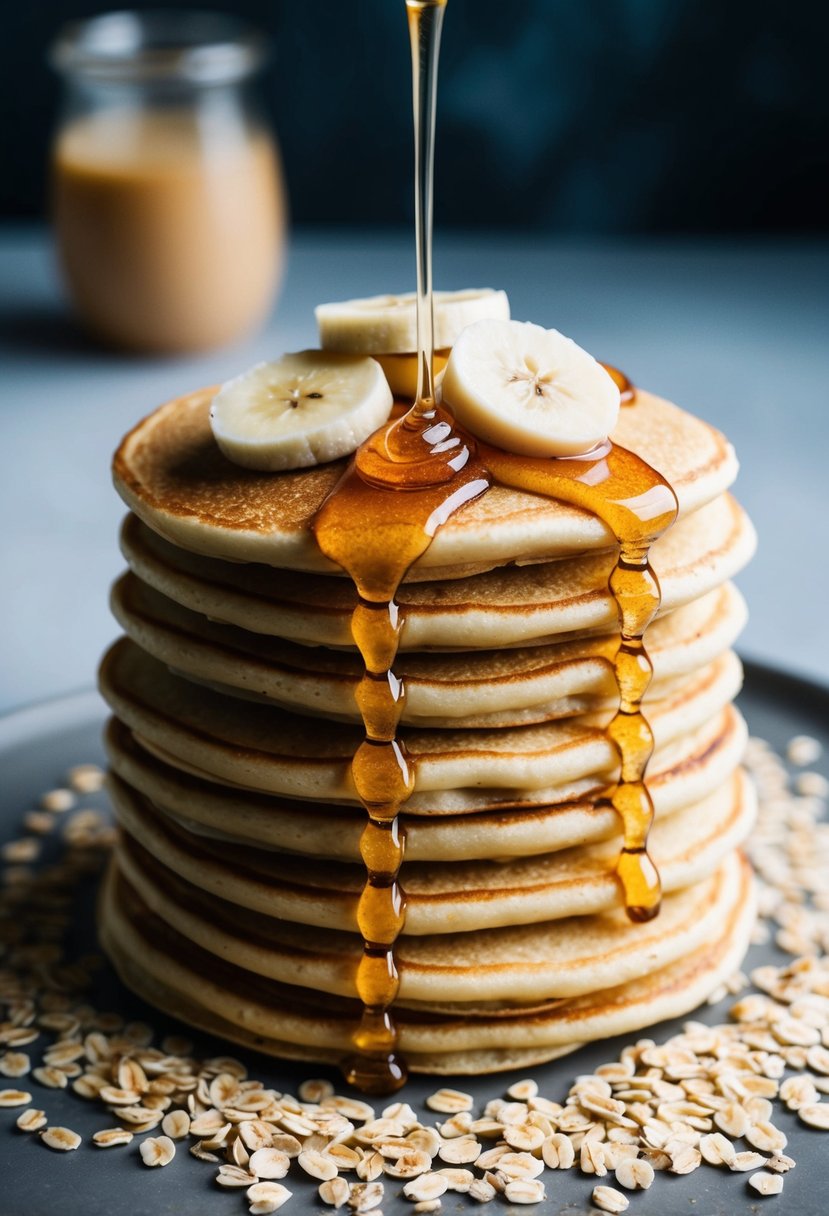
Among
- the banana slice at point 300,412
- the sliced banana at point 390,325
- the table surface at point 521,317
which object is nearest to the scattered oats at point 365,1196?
the banana slice at point 300,412

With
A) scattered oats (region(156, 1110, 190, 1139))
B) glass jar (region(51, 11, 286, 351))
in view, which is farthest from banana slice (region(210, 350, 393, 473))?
glass jar (region(51, 11, 286, 351))

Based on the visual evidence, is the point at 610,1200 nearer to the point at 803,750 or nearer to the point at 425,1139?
the point at 425,1139

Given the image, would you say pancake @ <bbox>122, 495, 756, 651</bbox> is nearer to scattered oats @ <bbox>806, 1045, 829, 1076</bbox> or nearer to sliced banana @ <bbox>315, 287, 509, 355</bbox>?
sliced banana @ <bbox>315, 287, 509, 355</bbox>

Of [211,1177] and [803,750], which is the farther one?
[803,750]

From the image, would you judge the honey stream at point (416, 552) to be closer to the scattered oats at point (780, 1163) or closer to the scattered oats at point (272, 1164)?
the scattered oats at point (272, 1164)

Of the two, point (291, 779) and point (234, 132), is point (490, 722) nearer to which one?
point (291, 779)

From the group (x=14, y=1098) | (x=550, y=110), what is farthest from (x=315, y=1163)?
(x=550, y=110)
